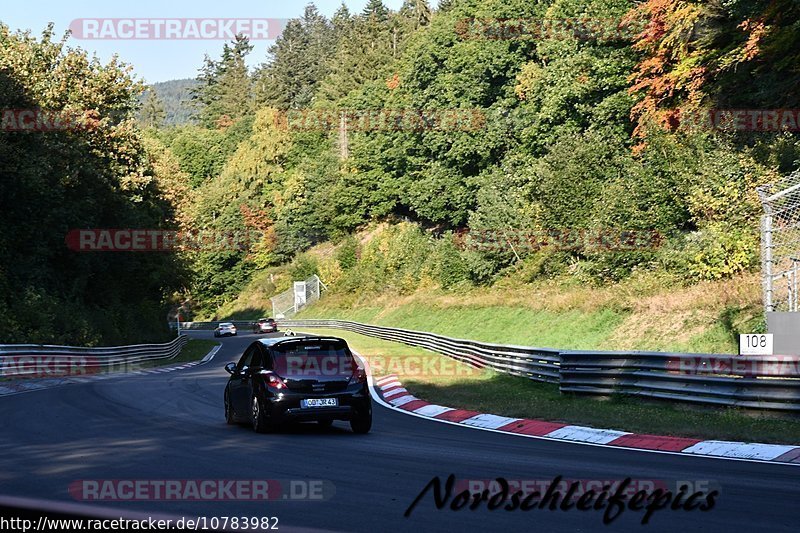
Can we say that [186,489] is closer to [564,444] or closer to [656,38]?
[564,444]

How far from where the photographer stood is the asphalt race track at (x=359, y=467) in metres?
7.43

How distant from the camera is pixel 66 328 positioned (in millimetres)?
41375

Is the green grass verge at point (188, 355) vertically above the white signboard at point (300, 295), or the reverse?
the white signboard at point (300, 295)

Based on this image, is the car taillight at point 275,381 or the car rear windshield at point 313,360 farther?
the car rear windshield at point 313,360

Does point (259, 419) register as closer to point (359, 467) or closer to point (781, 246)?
point (359, 467)

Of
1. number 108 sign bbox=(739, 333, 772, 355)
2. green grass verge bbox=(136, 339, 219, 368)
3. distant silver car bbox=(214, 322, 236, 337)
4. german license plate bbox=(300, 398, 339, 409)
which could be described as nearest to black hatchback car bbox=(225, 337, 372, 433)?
german license plate bbox=(300, 398, 339, 409)

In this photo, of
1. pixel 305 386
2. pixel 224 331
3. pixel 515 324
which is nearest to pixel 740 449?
pixel 305 386

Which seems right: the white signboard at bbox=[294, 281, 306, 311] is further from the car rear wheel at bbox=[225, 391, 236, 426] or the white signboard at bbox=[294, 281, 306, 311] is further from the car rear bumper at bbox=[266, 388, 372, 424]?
the car rear bumper at bbox=[266, 388, 372, 424]

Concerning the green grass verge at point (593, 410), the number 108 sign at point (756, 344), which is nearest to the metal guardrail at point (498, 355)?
the green grass verge at point (593, 410)

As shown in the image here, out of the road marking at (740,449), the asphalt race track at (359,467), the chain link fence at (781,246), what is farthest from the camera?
the chain link fence at (781,246)

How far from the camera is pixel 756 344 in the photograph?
16.7 m

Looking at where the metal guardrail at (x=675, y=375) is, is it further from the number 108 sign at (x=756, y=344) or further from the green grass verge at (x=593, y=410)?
the number 108 sign at (x=756, y=344)

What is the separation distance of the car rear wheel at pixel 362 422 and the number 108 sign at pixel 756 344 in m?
6.57

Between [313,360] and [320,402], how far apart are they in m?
0.74
